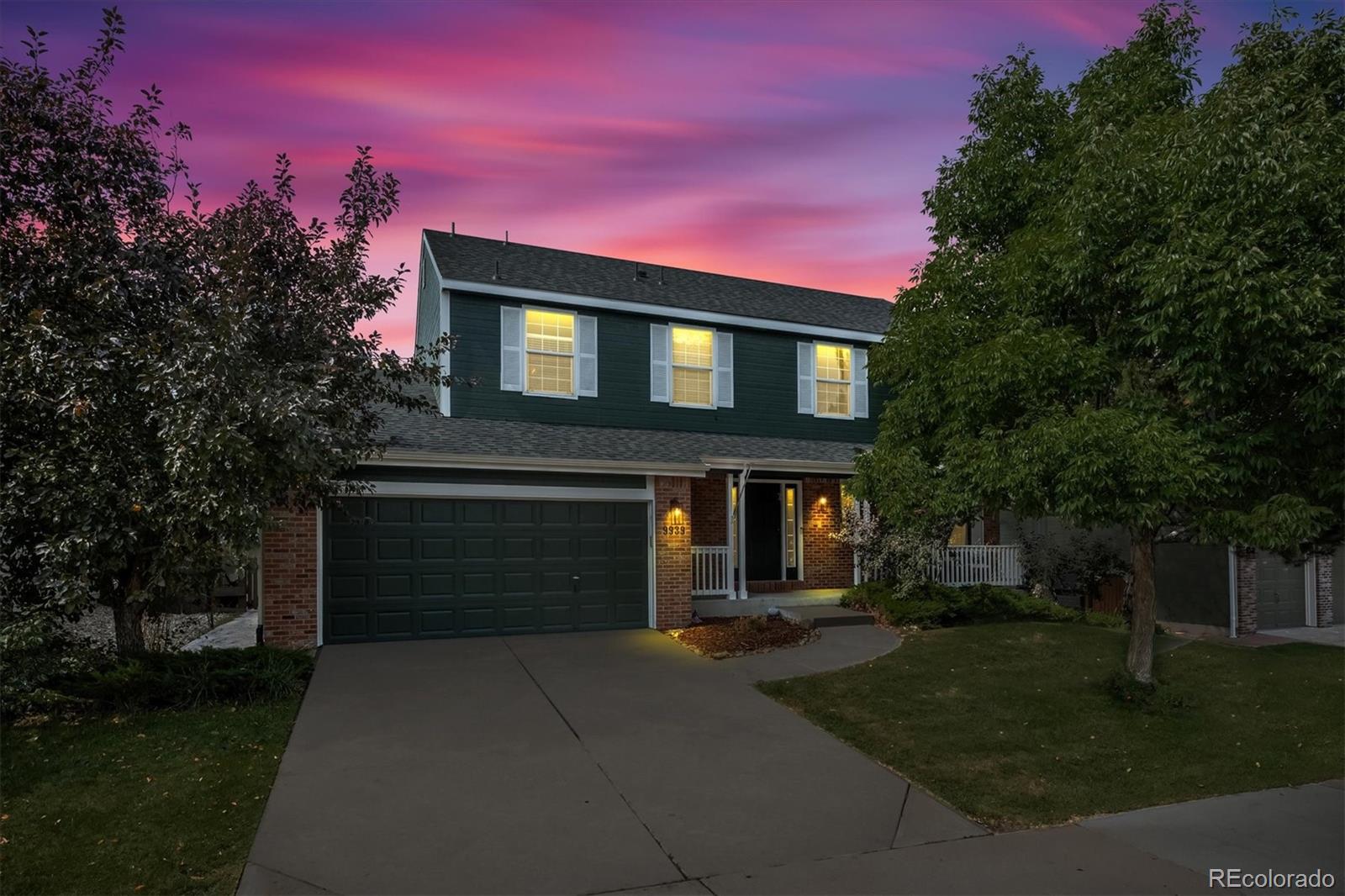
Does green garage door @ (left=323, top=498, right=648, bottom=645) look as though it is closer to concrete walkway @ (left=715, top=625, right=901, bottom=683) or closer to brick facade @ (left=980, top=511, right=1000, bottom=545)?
concrete walkway @ (left=715, top=625, right=901, bottom=683)

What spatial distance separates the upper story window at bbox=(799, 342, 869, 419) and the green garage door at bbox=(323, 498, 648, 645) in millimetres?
5374

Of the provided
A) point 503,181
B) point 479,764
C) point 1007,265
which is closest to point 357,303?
point 479,764

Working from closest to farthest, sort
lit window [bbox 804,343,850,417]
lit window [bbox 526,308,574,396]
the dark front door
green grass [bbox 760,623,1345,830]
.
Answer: green grass [bbox 760,623,1345,830] → lit window [bbox 526,308,574,396] → the dark front door → lit window [bbox 804,343,850,417]

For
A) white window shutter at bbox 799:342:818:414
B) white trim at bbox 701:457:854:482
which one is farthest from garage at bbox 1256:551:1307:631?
white window shutter at bbox 799:342:818:414

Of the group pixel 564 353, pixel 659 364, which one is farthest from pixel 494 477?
pixel 659 364

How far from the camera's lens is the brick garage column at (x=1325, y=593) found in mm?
16094

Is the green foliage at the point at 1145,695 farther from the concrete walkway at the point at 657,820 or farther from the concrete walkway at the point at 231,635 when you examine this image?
the concrete walkway at the point at 231,635

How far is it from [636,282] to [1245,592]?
13028mm

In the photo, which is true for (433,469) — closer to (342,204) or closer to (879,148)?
(342,204)

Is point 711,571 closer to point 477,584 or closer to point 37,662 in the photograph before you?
point 477,584

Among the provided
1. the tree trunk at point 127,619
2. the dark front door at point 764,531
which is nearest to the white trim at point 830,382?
the dark front door at point 764,531

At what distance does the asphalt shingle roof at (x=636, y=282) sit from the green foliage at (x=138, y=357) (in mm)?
5465

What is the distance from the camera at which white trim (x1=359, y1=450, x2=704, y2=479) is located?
1144 cm

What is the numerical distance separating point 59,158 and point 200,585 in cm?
440
